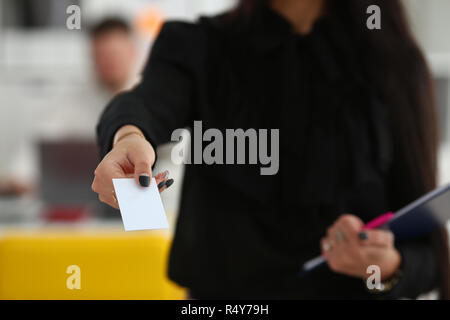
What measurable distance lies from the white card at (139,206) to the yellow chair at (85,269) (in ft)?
0.58

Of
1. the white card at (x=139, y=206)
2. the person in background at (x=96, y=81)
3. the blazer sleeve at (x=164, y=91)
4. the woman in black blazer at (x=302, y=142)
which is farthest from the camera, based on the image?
the person in background at (x=96, y=81)

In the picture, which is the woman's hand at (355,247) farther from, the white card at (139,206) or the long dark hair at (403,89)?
the white card at (139,206)

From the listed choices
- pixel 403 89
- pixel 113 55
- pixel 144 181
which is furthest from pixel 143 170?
pixel 113 55

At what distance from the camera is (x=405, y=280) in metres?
0.54

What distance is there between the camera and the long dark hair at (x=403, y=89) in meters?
0.56

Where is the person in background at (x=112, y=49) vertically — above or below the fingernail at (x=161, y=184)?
above

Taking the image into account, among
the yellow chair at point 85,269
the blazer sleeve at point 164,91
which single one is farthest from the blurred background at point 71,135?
the blazer sleeve at point 164,91

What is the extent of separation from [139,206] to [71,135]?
1.96 metres

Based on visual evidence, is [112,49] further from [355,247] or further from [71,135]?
[355,247]

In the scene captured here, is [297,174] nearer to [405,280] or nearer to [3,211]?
[405,280]

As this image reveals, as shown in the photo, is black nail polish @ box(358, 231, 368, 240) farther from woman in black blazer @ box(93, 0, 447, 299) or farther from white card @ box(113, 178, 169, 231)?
white card @ box(113, 178, 169, 231)

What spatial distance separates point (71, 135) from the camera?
2172mm

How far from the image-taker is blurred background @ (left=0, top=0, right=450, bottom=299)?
633mm

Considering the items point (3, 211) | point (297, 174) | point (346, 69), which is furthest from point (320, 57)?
point (3, 211)
